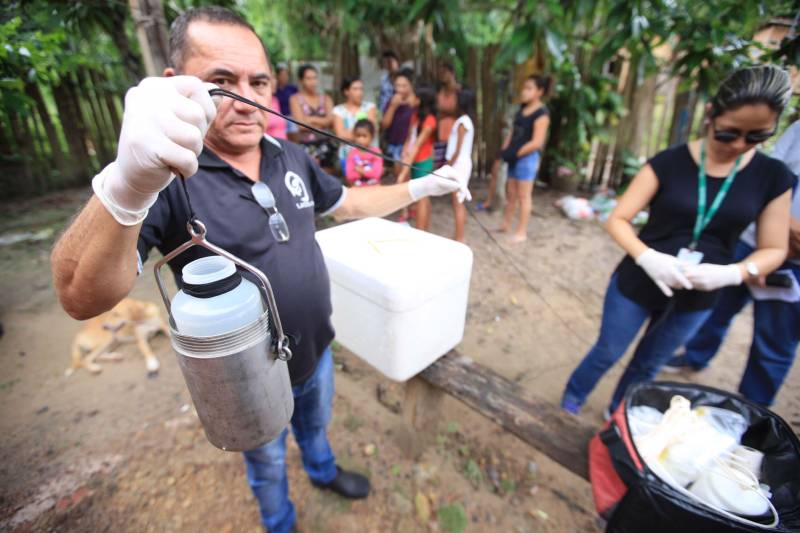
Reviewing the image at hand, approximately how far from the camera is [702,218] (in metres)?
1.70

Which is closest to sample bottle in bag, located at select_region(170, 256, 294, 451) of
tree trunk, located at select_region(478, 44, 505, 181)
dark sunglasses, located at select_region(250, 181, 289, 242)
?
dark sunglasses, located at select_region(250, 181, 289, 242)

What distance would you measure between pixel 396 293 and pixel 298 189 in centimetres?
53

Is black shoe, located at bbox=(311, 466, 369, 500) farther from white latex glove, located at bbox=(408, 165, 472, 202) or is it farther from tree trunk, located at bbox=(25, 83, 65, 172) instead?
tree trunk, located at bbox=(25, 83, 65, 172)

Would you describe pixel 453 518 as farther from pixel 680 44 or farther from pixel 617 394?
pixel 680 44

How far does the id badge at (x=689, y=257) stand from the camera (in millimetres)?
1714

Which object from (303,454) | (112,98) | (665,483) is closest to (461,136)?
(303,454)

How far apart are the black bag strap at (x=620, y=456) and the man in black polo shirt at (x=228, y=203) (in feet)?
3.43

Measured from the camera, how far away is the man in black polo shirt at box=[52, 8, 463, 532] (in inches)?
28.1

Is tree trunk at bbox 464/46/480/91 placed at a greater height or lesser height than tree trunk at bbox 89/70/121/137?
greater

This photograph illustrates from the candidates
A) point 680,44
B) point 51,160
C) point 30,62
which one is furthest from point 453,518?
point 51,160

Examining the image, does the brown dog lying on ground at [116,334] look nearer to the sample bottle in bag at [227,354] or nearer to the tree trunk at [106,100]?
the sample bottle in bag at [227,354]

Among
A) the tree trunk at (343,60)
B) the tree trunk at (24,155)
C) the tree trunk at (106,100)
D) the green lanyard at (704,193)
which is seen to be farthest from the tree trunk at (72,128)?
the green lanyard at (704,193)

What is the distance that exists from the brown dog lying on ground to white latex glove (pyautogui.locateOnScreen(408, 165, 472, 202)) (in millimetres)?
2454

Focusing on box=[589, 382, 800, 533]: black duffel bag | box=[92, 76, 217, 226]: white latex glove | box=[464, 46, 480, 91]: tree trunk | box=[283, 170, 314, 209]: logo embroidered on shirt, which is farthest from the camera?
box=[464, 46, 480, 91]: tree trunk
